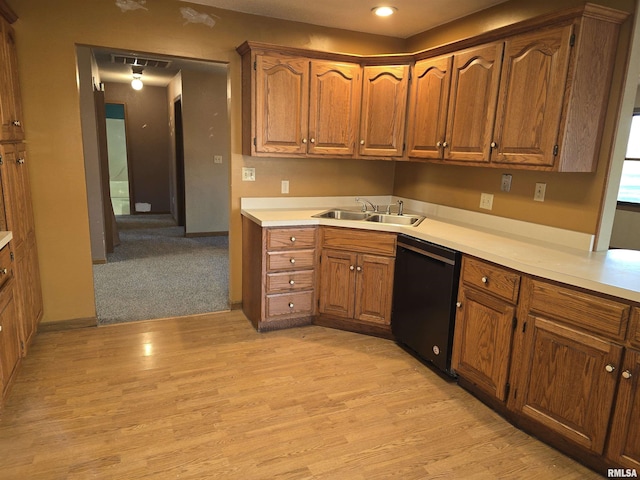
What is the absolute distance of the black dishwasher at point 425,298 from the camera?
2564 millimetres

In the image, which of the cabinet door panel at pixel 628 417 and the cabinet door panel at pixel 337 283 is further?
the cabinet door panel at pixel 337 283

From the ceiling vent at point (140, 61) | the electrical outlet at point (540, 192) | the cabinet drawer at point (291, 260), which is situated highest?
the ceiling vent at point (140, 61)

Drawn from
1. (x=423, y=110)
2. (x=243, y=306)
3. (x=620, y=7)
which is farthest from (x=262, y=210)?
(x=620, y=7)

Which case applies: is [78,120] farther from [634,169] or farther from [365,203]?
[634,169]

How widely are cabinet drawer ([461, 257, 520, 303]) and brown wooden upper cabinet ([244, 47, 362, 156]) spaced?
1.51m

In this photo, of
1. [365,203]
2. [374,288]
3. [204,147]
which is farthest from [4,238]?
[204,147]

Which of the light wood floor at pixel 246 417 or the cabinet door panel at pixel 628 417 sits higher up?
the cabinet door panel at pixel 628 417

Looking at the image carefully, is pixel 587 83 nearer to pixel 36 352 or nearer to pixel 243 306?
pixel 243 306

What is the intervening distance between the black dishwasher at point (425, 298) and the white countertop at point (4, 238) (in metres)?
2.32

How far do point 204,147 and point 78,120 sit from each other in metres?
3.40

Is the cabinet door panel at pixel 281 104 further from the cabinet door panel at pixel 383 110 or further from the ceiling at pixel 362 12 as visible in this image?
the cabinet door panel at pixel 383 110

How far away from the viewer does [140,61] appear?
18.5 ft

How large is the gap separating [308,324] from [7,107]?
245 cm

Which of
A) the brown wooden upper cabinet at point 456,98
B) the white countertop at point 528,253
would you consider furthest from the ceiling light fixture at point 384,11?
the white countertop at point 528,253
